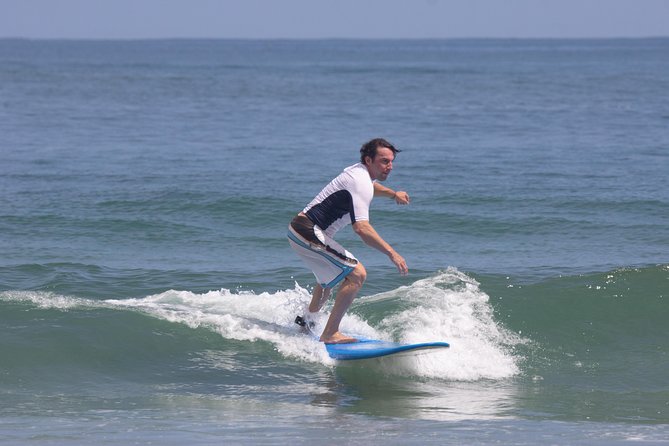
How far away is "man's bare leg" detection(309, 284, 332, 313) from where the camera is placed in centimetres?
984

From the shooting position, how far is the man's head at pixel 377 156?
9008 mm

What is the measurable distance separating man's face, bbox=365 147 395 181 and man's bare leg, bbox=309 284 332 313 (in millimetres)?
1355

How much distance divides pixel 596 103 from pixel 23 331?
34.5m

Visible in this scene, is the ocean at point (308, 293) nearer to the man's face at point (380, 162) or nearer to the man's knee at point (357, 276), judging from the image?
the man's knee at point (357, 276)

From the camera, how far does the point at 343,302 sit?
30.6 ft

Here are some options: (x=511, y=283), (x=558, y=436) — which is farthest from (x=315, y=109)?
(x=558, y=436)

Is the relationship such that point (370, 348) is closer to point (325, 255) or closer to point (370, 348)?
point (370, 348)

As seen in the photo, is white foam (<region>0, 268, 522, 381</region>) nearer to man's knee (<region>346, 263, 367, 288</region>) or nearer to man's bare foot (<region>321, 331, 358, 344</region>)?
man's bare foot (<region>321, 331, 358, 344</region>)

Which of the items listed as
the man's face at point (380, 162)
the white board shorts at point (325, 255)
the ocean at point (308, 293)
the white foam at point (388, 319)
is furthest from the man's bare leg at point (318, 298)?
the man's face at point (380, 162)

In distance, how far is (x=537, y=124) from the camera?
32938 millimetres

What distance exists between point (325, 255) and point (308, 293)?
3.10 m

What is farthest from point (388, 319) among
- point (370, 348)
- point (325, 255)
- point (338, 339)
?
point (325, 255)

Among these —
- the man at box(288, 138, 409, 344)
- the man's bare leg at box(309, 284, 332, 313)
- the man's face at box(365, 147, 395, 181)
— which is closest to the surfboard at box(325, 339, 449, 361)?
the man at box(288, 138, 409, 344)

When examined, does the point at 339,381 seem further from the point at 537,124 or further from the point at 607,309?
the point at 537,124
